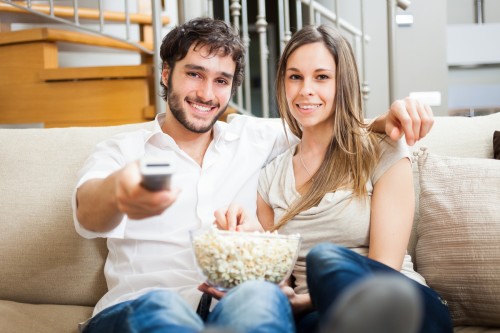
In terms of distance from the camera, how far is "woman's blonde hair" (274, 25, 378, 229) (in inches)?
57.4

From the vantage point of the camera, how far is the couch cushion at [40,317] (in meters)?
1.50

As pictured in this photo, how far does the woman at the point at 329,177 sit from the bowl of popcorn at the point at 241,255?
15 centimetres

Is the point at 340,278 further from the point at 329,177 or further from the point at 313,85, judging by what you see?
the point at 313,85

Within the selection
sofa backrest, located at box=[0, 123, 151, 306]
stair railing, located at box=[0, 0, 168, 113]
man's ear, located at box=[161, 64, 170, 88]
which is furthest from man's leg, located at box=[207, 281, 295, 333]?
stair railing, located at box=[0, 0, 168, 113]

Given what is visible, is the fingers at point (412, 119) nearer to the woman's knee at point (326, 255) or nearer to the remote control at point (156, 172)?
the woman's knee at point (326, 255)

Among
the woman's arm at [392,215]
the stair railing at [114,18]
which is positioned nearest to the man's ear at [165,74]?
the woman's arm at [392,215]

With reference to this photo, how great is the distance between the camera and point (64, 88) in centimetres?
343

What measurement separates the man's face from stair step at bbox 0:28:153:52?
1.80 meters

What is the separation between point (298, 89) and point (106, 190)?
614mm

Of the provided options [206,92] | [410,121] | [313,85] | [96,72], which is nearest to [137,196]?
[410,121]

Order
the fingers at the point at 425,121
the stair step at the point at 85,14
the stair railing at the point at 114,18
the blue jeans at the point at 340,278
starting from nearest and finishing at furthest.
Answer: the blue jeans at the point at 340,278 → the fingers at the point at 425,121 → the stair railing at the point at 114,18 → the stair step at the point at 85,14

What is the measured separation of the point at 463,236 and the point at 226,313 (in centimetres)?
68

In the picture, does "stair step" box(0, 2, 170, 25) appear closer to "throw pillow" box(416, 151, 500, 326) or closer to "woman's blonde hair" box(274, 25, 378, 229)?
"woman's blonde hair" box(274, 25, 378, 229)

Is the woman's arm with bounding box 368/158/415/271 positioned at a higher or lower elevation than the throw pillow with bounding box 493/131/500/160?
lower
